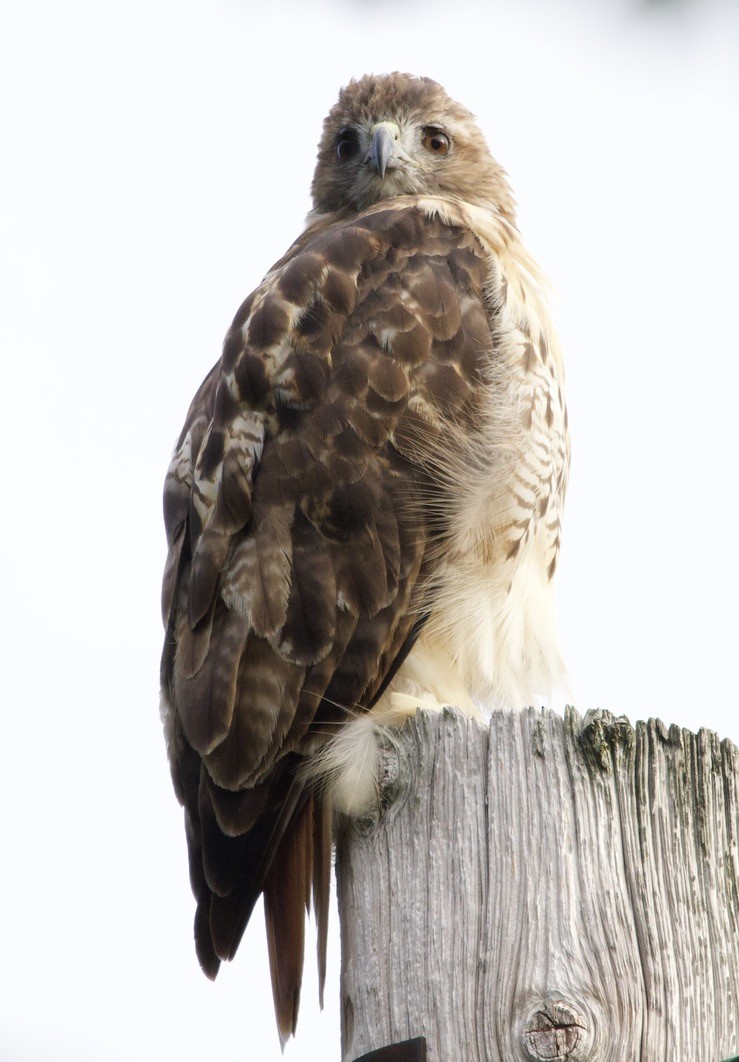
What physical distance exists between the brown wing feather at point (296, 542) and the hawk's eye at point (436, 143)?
53.5 inches

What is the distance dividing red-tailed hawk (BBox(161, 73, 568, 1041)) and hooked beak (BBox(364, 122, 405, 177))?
→ 978 millimetres

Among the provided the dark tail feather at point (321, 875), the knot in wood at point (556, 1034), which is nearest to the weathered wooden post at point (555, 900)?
the knot in wood at point (556, 1034)

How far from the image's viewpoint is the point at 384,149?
5004mm

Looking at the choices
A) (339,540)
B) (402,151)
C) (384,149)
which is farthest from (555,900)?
(402,151)

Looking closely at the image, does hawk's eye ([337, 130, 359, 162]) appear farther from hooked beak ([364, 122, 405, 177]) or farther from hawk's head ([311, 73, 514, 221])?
hooked beak ([364, 122, 405, 177])

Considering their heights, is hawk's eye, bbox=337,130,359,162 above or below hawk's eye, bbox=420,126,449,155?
above

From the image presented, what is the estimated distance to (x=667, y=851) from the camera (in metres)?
2.25

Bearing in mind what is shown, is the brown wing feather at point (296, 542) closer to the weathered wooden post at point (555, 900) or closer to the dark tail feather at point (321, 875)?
the dark tail feather at point (321, 875)

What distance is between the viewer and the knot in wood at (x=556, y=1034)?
83.3 inches

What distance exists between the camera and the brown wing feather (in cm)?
330

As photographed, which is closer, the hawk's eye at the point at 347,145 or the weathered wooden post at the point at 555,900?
the weathered wooden post at the point at 555,900

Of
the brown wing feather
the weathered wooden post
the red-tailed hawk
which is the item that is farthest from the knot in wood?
the brown wing feather

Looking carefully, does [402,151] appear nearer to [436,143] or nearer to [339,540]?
[436,143]

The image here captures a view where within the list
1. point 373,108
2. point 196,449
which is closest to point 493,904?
point 196,449
